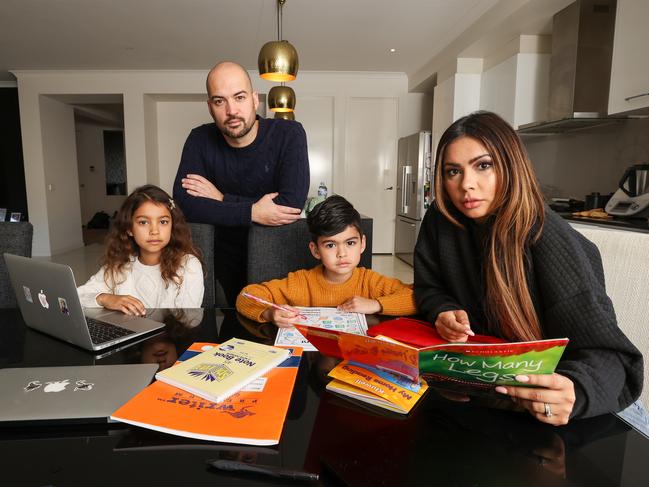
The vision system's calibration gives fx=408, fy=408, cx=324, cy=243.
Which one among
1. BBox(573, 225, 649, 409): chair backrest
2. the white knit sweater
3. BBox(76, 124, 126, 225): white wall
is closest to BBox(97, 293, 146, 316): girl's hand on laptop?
the white knit sweater

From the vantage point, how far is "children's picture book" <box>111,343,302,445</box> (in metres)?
0.54

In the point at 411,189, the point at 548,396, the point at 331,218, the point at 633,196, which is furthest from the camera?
the point at 411,189

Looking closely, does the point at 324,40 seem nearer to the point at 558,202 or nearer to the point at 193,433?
the point at 558,202

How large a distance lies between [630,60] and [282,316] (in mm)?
2926

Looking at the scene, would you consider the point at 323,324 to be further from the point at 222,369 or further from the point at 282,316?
the point at 222,369

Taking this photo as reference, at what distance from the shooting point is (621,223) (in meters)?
2.41

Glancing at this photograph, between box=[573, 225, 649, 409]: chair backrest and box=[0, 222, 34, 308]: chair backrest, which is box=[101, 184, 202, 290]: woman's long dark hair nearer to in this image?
box=[0, 222, 34, 308]: chair backrest

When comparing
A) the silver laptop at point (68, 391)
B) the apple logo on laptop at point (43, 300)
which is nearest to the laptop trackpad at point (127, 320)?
the apple logo on laptop at point (43, 300)

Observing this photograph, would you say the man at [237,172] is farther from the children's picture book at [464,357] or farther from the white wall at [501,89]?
the white wall at [501,89]

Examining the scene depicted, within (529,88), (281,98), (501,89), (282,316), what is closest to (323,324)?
(282,316)

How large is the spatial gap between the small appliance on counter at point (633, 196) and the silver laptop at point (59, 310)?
9.20 ft

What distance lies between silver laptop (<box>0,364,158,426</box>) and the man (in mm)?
912

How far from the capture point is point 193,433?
21.1 inches

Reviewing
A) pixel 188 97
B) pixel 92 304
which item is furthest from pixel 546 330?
pixel 188 97
